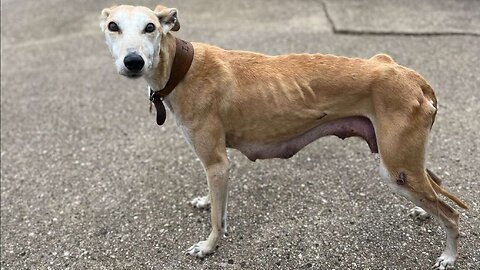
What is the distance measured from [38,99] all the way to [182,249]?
3.84 metres

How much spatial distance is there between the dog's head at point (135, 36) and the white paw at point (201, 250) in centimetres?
151

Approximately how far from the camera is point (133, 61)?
2600 millimetres

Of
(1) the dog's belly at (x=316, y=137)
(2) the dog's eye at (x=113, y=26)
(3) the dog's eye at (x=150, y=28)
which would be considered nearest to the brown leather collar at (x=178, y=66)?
(3) the dog's eye at (x=150, y=28)

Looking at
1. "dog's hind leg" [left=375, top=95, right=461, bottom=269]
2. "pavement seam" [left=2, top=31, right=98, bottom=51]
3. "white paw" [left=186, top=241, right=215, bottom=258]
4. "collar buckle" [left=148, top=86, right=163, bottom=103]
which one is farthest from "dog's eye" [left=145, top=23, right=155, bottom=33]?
"pavement seam" [left=2, top=31, right=98, bottom=51]

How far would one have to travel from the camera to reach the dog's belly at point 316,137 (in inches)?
124

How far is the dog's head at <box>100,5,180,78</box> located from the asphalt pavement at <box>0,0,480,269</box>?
66.5 inches

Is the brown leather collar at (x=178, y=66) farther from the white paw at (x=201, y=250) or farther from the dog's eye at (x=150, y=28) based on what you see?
the white paw at (x=201, y=250)

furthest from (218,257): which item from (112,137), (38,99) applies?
(38,99)

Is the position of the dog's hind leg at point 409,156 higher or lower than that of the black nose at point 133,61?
lower

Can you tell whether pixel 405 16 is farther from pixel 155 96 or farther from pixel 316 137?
pixel 155 96

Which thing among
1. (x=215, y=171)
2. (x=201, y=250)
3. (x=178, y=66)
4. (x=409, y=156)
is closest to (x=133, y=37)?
(x=178, y=66)

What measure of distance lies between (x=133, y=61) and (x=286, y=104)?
1147mm

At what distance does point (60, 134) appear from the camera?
552cm

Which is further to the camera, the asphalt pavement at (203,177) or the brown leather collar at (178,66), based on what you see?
the asphalt pavement at (203,177)
